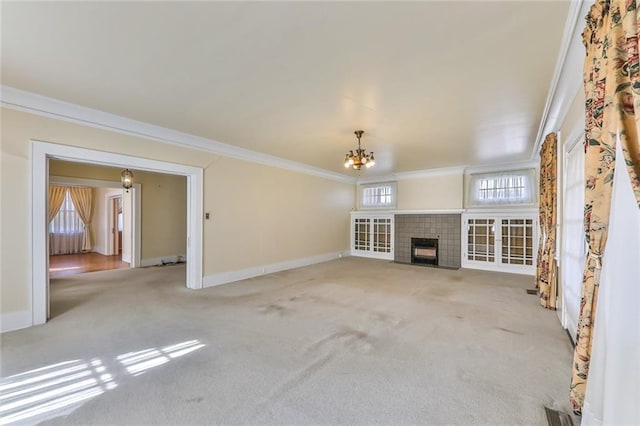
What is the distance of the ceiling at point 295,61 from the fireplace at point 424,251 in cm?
398

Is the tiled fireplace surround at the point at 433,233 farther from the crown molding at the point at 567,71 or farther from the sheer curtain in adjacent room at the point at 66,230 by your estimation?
the sheer curtain in adjacent room at the point at 66,230

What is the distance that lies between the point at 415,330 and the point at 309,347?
128cm

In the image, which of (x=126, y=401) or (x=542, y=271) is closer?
(x=126, y=401)

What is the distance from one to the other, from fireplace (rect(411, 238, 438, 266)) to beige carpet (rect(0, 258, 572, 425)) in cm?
293

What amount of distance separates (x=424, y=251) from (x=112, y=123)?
7369mm

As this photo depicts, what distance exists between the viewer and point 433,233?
7555mm

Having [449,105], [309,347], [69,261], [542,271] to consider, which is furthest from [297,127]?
[69,261]

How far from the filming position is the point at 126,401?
193 centimetres

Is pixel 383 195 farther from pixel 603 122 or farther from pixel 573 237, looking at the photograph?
pixel 603 122

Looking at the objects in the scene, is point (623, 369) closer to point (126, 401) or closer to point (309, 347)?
Answer: point (309, 347)

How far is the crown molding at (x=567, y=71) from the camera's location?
6.15 ft

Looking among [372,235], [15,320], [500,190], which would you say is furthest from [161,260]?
[500,190]

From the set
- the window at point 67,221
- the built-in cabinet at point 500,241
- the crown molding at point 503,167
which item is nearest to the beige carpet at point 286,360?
the built-in cabinet at point 500,241

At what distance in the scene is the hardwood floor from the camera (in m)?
6.25
